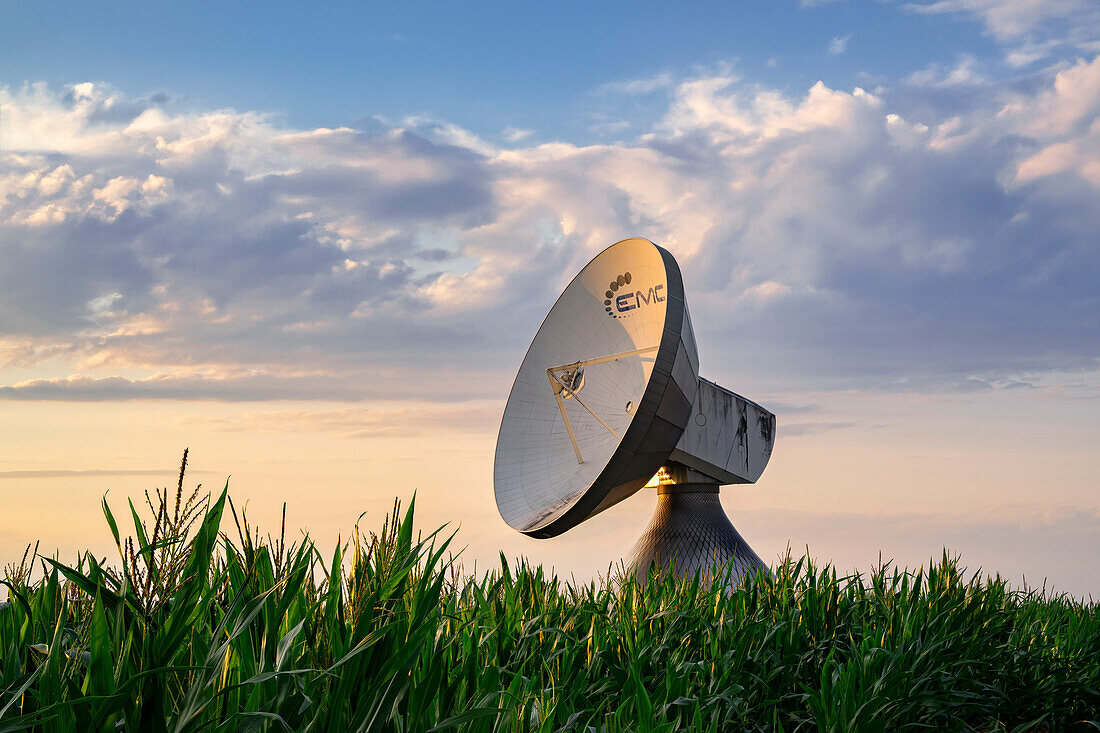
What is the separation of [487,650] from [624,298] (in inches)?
450

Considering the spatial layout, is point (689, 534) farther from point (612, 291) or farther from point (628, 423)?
point (612, 291)

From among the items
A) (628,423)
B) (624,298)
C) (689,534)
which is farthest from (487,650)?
(689,534)

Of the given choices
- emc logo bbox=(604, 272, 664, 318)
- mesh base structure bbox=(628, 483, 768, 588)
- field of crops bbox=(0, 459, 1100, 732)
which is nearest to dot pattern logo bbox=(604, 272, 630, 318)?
emc logo bbox=(604, 272, 664, 318)

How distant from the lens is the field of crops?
2.94 metres

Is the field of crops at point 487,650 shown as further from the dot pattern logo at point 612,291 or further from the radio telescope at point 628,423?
the dot pattern logo at point 612,291

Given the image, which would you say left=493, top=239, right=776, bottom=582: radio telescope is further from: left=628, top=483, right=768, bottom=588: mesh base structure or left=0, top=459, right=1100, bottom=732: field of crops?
left=0, top=459, right=1100, bottom=732: field of crops

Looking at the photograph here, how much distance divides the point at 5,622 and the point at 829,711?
184 inches

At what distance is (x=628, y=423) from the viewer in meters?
16.1

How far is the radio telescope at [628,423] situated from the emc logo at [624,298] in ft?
0.08

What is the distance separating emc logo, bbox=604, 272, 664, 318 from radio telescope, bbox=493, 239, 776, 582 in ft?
0.08

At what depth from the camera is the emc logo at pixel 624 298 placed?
1584cm

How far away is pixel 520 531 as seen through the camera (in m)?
16.0

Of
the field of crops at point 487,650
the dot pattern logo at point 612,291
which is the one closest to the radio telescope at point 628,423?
the dot pattern logo at point 612,291

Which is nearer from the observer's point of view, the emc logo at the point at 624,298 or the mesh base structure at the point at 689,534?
the emc logo at the point at 624,298
